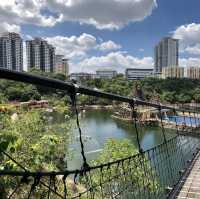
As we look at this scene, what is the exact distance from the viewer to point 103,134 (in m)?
18.0

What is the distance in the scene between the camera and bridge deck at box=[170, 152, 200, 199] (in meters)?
2.84

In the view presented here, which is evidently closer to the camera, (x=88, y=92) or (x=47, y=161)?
(x=88, y=92)

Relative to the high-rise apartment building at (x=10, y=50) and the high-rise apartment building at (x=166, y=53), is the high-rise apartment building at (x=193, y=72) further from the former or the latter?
the high-rise apartment building at (x=10, y=50)

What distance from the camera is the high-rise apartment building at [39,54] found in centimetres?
4666

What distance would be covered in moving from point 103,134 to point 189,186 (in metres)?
15.0

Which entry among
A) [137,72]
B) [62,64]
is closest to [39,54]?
[62,64]

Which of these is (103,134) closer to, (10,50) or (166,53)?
(10,50)

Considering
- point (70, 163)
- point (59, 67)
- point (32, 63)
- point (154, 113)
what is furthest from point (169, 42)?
point (70, 163)

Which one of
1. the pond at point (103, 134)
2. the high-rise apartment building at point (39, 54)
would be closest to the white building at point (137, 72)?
the high-rise apartment building at point (39, 54)

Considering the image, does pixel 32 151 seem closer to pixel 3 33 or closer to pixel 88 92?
pixel 88 92

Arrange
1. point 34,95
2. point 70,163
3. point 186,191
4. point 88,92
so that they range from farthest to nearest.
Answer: point 34,95 → point 70,163 → point 186,191 → point 88,92

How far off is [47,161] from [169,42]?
7533 cm

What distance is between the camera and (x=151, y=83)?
35656 millimetres

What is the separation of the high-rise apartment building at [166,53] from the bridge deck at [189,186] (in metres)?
74.6
